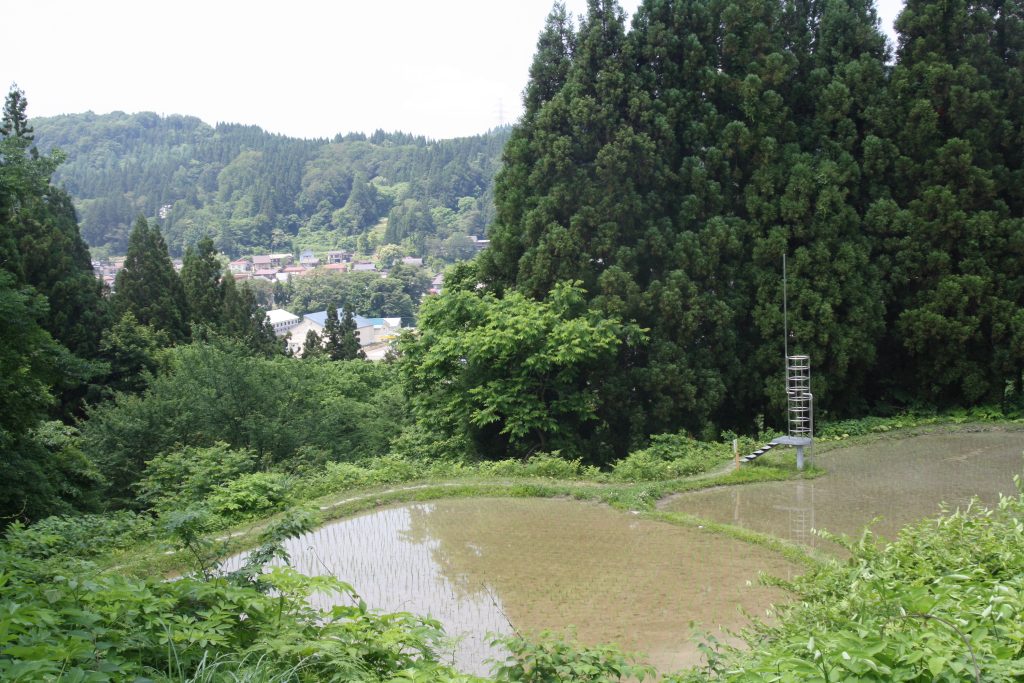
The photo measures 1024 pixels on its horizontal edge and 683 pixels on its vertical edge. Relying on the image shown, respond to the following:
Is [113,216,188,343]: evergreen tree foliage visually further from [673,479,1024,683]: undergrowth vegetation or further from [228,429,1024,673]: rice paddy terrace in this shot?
[673,479,1024,683]: undergrowth vegetation

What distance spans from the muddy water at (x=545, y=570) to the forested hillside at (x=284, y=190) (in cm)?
6225

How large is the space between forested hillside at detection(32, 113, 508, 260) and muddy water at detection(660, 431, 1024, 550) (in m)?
60.4

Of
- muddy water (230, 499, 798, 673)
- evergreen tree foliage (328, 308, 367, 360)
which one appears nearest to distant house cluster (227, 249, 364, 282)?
evergreen tree foliage (328, 308, 367, 360)

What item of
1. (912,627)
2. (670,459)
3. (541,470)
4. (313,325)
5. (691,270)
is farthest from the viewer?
(313,325)

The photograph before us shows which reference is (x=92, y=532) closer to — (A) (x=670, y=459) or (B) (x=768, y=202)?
(A) (x=670, y=459)

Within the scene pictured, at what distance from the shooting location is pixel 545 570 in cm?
700

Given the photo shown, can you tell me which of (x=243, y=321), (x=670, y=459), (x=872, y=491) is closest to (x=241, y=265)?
(x=243, y=321)

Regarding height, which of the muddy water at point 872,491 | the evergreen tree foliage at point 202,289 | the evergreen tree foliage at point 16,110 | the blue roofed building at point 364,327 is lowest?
the blue roofed building at point 364,327

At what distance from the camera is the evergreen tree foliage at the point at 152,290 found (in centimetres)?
2217

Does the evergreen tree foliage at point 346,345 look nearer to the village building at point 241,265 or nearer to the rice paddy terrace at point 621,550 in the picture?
the rice paddy terrace at point 621,550

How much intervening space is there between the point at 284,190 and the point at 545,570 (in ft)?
279

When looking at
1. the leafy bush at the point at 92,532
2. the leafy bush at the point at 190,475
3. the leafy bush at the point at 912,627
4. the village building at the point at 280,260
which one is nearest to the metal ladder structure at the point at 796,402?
the leafy bush at the point at 912,627

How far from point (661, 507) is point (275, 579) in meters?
5.66

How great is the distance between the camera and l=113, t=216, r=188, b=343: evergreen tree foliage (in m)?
22.2
